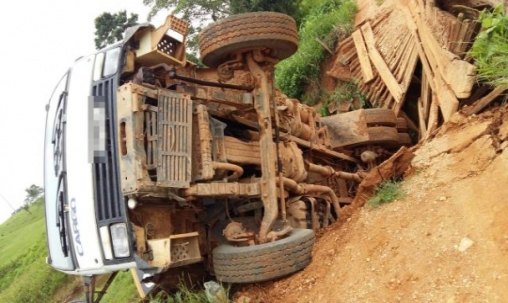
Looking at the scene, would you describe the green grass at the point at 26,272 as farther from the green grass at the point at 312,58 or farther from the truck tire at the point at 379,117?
the truck tire at the point at 379,117

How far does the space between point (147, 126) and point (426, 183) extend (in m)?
2.29

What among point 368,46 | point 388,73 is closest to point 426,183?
point 388,73

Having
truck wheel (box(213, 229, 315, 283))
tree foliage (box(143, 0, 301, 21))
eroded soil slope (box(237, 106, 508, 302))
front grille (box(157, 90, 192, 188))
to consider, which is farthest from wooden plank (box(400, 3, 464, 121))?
tree foliage (box(143, 0, 301, 21))

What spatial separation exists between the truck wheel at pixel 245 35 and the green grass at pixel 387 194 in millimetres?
1489

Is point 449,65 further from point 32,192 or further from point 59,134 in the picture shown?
point 32,192

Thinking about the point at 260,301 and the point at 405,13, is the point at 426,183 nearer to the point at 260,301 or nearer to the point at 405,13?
the point at 260,301

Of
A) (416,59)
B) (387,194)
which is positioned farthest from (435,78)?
(387,194)

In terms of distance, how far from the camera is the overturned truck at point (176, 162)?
11.8ft

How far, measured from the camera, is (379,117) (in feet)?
22.1

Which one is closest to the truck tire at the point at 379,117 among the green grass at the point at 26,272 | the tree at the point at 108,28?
the green grass at the point at 26,272

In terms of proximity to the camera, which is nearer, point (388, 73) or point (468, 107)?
point (468, 107)

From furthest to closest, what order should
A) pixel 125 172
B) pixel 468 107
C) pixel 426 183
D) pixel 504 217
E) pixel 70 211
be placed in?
pixel 468 107, pixel 426 183, pixel 70 211, pixel 125 172, pixel 504 217

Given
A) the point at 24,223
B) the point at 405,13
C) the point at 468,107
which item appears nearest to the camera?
the point at 468,107

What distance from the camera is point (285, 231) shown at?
160 inches
